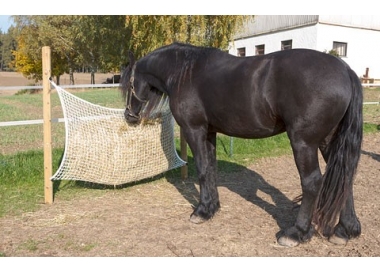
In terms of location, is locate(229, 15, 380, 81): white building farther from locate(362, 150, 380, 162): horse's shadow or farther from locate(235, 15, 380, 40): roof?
locate(362, 150, 380, 162): horse's shadow

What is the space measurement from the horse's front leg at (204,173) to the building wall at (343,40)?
21.9 metres

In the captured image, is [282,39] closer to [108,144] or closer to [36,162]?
[36,162]

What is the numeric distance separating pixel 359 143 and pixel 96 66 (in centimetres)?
2918

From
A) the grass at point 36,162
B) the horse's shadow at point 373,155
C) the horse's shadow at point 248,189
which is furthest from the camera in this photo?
the horse's shadow at point 373,155

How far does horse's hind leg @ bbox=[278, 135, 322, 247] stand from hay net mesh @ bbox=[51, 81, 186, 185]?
198cm

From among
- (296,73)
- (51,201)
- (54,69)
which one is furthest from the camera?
(54,69)

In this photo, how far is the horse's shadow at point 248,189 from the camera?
3822mm

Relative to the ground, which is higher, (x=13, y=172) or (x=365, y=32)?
(x=365, y=32)

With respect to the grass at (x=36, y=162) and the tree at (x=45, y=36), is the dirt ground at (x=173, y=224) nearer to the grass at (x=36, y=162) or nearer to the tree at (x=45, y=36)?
the grass at (x=36, y=162)

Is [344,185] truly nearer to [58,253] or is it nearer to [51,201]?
[58,253]

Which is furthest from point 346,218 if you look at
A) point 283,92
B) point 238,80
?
point 238,80

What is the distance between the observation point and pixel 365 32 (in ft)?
81.4

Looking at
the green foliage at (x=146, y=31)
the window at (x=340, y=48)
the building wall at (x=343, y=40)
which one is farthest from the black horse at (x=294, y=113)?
the window at (x=340, y=48)

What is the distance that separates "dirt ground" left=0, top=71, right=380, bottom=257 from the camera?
2955 mm
